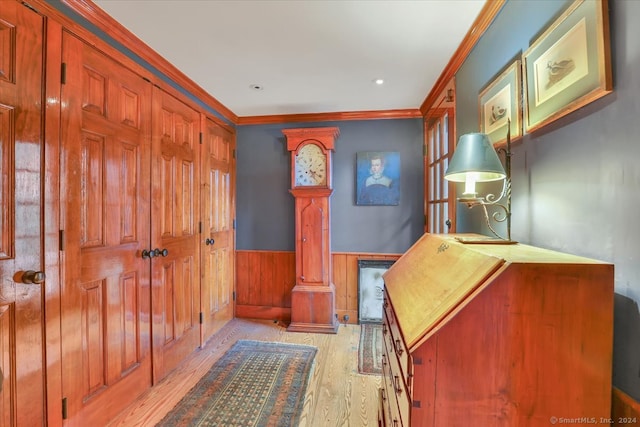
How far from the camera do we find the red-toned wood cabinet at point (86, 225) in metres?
1.19

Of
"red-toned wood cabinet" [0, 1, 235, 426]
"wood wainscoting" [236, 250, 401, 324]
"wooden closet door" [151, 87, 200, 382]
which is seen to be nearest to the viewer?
"red-toned wood cabinet" [0, 1, 235, 426]

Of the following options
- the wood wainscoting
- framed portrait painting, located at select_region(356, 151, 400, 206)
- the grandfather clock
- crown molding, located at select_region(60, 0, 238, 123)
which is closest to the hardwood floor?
the grandfather clock

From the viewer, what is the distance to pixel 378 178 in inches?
123

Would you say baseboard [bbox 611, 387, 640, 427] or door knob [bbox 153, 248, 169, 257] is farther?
door knob [bbox 153, 248, 169, 257]

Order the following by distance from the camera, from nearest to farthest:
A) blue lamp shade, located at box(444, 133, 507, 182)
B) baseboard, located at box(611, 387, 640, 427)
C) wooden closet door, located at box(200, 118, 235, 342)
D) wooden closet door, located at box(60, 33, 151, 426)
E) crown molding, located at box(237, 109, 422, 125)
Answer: baseboard, located at box(611, 387, 640, 427)
blue lamp shade, located at box(444, 133, 507, 182)
wooden closet door, located at box(60, 33, 151, 426)
wooden closet door, located at box(200, 118, 235, 342)
crown molding, located at box(237, 109, 422, 125)

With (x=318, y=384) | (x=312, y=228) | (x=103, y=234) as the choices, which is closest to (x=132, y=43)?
(x=103, y=234)

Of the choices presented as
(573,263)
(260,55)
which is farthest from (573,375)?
(260,55)

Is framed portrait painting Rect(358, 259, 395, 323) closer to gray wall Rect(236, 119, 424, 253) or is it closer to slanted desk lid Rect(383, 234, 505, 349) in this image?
gray wall Rect(236, 119, 424, 253)

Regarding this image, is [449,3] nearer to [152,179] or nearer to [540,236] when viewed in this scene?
[540,236]

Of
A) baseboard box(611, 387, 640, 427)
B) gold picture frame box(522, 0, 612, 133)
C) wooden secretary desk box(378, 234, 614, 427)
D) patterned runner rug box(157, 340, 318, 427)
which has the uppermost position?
gold picture frame box(522, 0, 612, 133)

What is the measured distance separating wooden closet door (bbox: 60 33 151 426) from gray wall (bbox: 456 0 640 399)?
2118 mm

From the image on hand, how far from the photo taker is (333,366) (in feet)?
7.46

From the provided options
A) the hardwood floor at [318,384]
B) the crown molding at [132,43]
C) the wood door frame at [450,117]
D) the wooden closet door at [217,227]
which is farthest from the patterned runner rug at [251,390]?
the crown molding at [132,43]

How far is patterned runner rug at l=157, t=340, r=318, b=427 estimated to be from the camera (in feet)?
5.60
